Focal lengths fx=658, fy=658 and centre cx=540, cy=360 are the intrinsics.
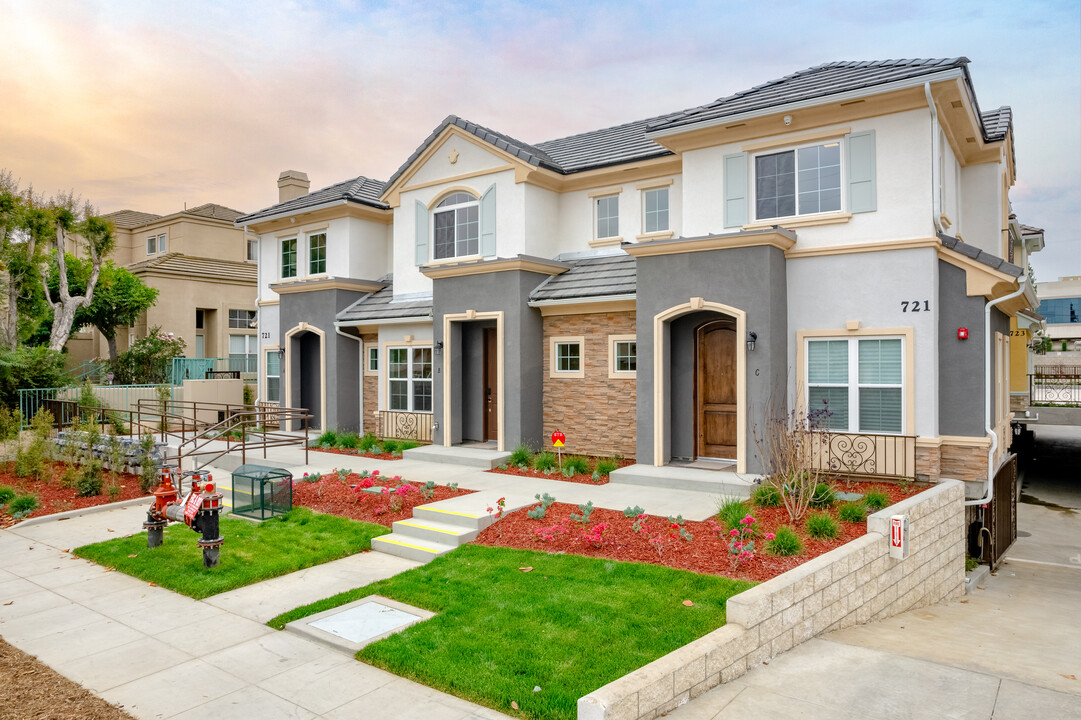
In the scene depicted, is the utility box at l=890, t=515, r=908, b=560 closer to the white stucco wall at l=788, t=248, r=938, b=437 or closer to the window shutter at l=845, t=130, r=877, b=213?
the white stucco wall at l=788, t=248, r=938, b=437

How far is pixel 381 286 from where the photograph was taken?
19.5 meters

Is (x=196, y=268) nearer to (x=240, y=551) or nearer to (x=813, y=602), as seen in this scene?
(x=240, y=551)

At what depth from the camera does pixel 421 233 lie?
671 inches

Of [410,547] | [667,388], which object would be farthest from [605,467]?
[410,547]

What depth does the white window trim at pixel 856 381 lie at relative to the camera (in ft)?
35.2

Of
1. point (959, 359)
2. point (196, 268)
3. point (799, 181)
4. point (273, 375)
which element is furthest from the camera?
point (196, 268)

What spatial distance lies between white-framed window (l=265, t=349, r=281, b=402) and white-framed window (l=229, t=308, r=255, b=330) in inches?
560

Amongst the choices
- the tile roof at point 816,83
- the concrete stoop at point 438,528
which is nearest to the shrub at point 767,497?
the concrete stoop at point 438,528

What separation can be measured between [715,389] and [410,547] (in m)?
6.93

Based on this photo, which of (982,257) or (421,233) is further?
(421,233)

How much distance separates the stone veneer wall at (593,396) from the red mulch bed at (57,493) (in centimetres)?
847

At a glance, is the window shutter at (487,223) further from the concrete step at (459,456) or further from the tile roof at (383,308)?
the concrete step at (459,456)

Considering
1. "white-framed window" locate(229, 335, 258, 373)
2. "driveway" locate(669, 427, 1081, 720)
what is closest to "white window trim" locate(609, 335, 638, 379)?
"driveway" locate(669, 427, 1081, 720)

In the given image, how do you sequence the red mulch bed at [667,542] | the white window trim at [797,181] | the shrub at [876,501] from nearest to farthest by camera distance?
the red mulch bed at [667,542]
the shrub at [876,501]
the white window trim at [797,181]
